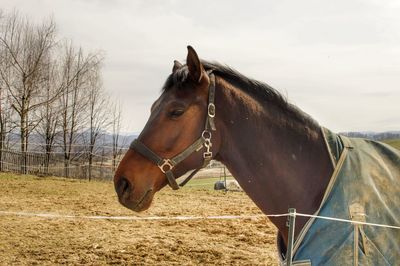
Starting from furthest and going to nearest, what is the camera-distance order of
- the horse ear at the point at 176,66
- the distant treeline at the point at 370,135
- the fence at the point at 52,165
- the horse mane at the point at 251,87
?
the fence at the point at 52,165 < the distant treeline at the point at 370,135 < the horse ear at the point at 176,66 < the horse mane at the point at 251,87

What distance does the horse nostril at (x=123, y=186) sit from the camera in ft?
6.21

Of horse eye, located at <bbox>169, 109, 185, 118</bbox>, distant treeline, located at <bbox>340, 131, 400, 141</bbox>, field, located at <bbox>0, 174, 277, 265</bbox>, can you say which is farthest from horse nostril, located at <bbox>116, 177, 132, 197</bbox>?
field, located at <bbox>0, 174, 277, 265</bbox>

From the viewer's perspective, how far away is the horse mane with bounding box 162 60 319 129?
1.99m

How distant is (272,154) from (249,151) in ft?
0.39

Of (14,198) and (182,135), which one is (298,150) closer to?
(182,135)

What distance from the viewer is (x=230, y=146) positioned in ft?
6.51

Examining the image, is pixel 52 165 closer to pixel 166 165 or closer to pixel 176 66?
pixel 176 66

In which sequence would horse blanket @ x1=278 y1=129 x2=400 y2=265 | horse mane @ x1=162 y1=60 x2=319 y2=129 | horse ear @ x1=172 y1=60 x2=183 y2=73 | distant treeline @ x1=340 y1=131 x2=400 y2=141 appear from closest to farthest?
horse blanket @ x1=278 y1=129 x2=400 y2=265, horse mane @ x1=162 y1=60 x2=319 y2=129, horse ear @ x1=172 y1=60 x2=183 y2=73, distant treeline @ x1=340 y1=131 x2=400 y2=141

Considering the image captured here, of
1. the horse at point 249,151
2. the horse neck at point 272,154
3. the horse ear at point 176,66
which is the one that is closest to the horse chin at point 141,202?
the horse at point 249,151

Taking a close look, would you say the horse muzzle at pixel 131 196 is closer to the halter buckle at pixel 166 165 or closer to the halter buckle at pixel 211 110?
the halter buckle at pixel 166 165

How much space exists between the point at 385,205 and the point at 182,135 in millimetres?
1048

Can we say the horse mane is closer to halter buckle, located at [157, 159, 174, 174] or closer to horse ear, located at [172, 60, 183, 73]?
horse ear, located at [172, 60, 183, 73]

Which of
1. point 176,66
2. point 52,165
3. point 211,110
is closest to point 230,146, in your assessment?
point 211,110

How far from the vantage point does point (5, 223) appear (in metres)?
6.96
